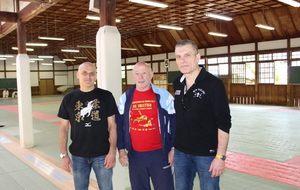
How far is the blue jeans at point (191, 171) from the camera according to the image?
2104 millimetres

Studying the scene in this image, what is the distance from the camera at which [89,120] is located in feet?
8.38

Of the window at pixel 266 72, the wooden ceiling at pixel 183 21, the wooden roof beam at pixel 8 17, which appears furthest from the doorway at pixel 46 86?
the wooden roof beam at pixel 8 17

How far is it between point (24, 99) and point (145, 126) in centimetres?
515

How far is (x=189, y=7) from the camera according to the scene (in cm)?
1253

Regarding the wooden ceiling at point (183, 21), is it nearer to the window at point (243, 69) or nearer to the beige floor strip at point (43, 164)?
the window at point (243, 69)

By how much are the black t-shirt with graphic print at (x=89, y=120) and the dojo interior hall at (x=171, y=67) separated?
0.98m

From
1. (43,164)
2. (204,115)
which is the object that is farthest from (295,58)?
(204,115)

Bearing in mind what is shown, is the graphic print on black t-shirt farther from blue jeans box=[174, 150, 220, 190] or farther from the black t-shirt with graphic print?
blue jeans box=[174, 150, 220, 190]

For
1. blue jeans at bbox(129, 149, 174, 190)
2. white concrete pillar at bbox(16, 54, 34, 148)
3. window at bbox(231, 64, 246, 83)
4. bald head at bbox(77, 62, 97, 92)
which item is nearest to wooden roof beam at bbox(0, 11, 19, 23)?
white concrete pillar at bbox(16, 54, 34, 148)

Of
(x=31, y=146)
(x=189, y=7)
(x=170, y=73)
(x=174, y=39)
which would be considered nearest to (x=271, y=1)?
(x=189, y=7)

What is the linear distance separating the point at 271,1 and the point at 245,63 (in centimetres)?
508

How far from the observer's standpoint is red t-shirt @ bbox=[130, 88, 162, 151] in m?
2.46

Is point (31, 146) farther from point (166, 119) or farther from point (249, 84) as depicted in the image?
point (249, 84)

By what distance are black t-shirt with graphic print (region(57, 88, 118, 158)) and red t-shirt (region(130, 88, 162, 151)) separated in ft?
0.92
